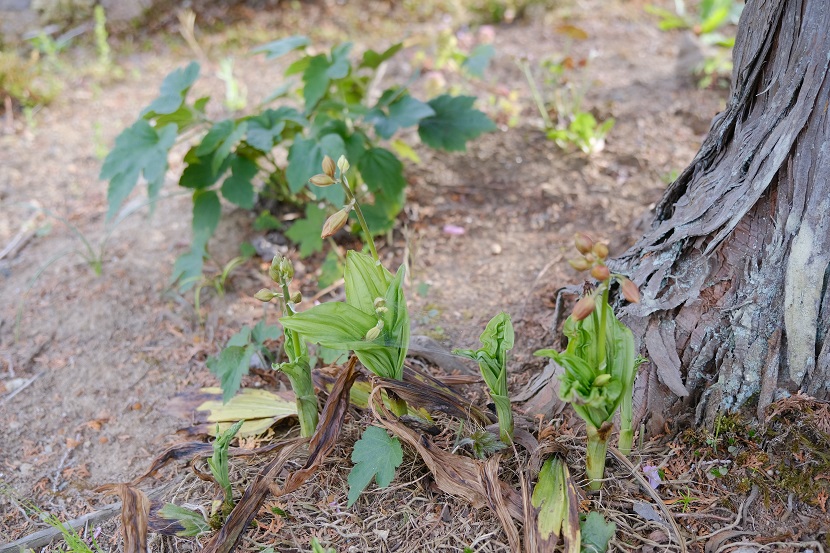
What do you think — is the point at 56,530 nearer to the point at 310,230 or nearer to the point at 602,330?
the point at 310,230

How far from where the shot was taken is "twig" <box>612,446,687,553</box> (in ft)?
4.78

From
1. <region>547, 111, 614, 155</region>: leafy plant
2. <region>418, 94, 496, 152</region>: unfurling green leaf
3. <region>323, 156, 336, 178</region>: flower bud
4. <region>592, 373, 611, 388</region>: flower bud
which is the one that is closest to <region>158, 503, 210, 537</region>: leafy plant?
<region>323, 156, 336, 178</region>: flower bud

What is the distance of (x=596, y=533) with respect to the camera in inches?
57.3

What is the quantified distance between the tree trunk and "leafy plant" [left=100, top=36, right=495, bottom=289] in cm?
105

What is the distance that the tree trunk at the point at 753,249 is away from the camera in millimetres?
1482

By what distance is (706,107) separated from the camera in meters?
3.32

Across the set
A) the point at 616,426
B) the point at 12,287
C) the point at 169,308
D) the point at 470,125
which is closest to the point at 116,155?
the point at 169,308

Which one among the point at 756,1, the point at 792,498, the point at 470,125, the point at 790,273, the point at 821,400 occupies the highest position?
the point at 756,1

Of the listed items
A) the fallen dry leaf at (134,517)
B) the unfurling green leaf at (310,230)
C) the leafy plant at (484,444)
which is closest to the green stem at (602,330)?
the leafy plant at (484,444)

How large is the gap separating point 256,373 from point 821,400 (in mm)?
1593

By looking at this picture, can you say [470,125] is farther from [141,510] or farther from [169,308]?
[141,510]

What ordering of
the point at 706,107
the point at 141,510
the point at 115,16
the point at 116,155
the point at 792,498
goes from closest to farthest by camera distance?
the point at 792,498 < the point at 141,510 < the point at 116,155 < the point at 706,107 < the point at 115,16

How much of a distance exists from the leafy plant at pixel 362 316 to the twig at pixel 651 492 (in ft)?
1.79

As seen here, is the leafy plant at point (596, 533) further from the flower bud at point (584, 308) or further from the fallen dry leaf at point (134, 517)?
the fallen dry leaf at point (134, 517)
